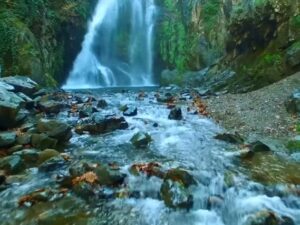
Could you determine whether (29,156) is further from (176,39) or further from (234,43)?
(176,39)

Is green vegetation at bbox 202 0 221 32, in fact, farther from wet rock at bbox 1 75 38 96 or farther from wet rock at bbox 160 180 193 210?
wet rock at bbox 160 180 193 210

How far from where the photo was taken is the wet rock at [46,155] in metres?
6.85

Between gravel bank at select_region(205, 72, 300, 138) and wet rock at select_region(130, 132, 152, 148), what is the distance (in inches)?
84.3

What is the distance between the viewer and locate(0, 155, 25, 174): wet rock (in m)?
6.34

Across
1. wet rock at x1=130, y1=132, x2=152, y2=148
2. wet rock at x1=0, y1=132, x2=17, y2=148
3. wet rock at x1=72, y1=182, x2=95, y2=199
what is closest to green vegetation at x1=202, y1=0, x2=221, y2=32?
wet rock at x1=130, y1=132, x2=152, y2=148

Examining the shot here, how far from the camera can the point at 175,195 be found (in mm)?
5176

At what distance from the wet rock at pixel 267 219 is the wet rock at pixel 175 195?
2.77 feet

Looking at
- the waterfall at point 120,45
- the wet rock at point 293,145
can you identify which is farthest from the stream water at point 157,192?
the waterfall at point 120,45

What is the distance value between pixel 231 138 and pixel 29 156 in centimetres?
406

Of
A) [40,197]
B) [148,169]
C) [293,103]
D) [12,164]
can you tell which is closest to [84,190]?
[40,197]

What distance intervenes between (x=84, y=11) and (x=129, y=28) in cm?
369

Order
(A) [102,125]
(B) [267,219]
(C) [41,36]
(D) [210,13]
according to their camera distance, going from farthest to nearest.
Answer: (D) [210,13] < (C) [41,36] < (A) [102,125] < (B) [267,219]

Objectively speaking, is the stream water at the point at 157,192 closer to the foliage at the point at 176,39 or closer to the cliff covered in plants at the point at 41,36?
the cliff covered in plants at the point at 41,36

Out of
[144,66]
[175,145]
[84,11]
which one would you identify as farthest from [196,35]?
[175,145]
